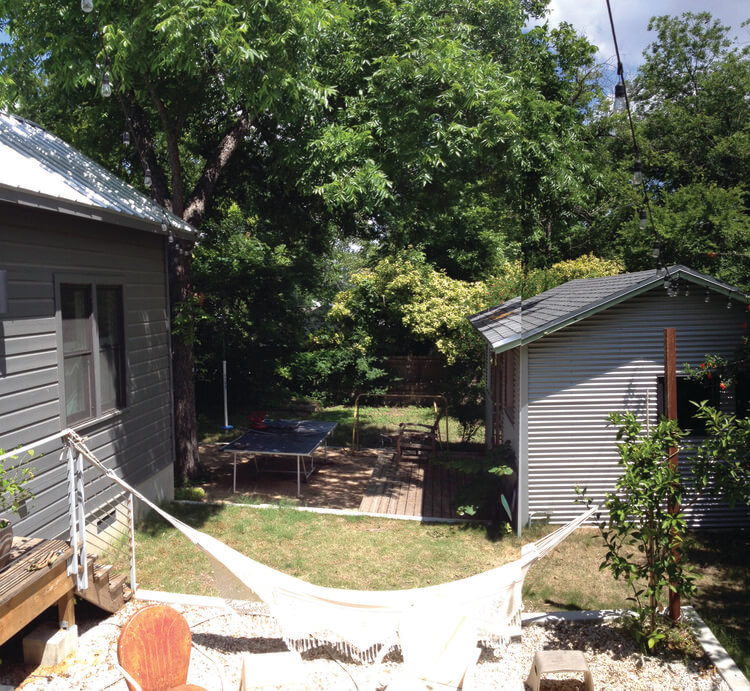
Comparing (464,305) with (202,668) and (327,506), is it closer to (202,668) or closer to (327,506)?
(327,506)

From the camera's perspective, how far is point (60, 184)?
6184mm

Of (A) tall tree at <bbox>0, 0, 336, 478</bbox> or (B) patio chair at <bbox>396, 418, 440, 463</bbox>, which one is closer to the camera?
(A) tall tree at <bbox>0, 0, 336, 478</bbox>

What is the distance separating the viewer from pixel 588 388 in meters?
8.31

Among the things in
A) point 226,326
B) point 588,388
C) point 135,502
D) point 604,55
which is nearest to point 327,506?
point 135,502

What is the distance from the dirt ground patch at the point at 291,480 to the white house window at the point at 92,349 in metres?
3.04

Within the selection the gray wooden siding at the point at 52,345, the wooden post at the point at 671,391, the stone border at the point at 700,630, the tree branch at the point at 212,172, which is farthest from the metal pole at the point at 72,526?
the tree branch at the point at 212,172

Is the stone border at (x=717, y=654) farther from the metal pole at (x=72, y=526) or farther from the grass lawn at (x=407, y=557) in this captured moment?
the metal pole at (x=72, y=526)

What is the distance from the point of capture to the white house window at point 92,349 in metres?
6.72

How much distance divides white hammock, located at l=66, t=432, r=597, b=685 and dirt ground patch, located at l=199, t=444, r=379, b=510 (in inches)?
188

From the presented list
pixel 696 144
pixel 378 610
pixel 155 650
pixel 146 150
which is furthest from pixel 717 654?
pixel 696 144

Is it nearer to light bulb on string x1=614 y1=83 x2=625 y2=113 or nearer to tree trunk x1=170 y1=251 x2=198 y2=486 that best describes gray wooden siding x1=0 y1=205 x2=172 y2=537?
tree trunk x1=170 y1=251 x2=198 y2=486

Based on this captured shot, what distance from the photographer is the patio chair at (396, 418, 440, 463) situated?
1212cm

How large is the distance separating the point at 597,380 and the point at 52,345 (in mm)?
6433

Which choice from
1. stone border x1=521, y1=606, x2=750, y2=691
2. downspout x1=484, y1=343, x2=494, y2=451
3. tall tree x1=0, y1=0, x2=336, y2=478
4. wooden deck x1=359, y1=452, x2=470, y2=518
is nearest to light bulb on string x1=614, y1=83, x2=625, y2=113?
tall tree x1=0, y1=0, x2=336, y2=478
